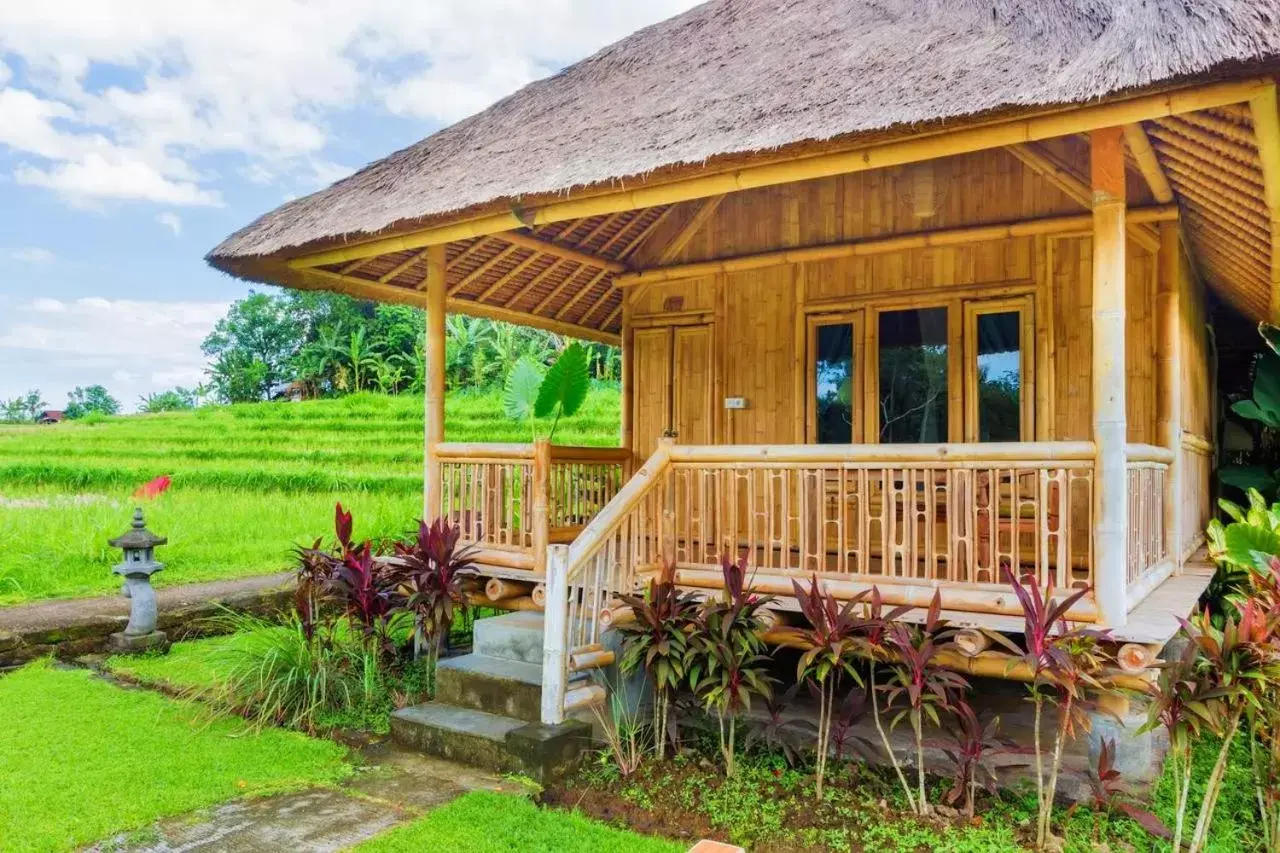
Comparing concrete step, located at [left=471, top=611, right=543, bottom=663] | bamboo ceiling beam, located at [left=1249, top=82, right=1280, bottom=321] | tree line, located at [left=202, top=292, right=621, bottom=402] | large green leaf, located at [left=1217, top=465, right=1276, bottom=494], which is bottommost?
concrete step, located at [left=471, top=611, right=543, bottom=663]

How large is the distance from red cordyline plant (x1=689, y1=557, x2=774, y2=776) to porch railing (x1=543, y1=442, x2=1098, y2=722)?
0.35m

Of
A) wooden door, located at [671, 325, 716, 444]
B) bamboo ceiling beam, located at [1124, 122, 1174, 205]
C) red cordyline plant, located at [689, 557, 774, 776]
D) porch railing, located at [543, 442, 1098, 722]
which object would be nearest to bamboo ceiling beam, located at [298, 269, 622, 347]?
wooden door, located at [671, 325, 716, 444]

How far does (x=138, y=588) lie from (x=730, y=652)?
537 centimetres

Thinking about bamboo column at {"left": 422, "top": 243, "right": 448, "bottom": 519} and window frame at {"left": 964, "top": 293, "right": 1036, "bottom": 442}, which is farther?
bamboo column at {"left": 422, "top": 243, "right": 448, "bottom": 519}

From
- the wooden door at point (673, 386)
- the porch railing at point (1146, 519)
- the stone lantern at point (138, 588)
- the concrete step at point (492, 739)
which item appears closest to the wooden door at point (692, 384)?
the wooden door at point (673, 386)

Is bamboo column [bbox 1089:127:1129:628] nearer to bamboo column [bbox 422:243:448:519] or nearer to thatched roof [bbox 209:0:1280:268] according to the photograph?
thatched roof [bbox 209:0:1280:268]

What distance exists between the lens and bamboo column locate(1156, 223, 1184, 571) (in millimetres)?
5754

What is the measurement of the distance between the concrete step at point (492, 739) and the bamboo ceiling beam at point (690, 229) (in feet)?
13.5

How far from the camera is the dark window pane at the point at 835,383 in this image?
6.70 metres

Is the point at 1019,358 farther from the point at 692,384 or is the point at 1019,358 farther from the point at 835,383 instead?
the point at 692,384

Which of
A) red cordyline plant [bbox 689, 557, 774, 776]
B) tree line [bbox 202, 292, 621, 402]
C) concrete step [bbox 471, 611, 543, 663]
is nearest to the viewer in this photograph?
red cordyline plant [bbox 689, 557, 774, 776]

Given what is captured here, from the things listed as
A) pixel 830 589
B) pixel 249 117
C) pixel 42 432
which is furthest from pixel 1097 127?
pixel 249 117

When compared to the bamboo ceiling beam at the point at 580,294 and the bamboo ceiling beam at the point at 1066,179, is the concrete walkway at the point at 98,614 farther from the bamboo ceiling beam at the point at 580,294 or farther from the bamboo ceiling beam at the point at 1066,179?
the bamboo ceiling beam at the point at 1066,179

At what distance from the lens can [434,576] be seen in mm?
5805
